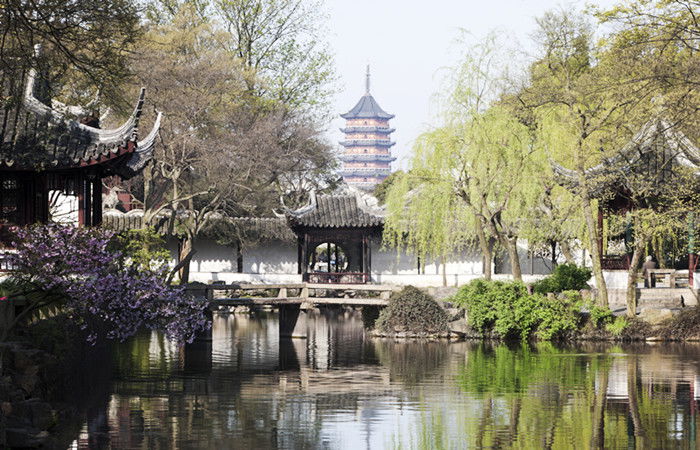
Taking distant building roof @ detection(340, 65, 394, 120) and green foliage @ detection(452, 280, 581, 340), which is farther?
distant building roof @ detection(340, 65, 394, 120)

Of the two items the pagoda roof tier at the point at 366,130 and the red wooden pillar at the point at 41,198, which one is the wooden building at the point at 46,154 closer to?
the red wooden pillar at the point at 41,198

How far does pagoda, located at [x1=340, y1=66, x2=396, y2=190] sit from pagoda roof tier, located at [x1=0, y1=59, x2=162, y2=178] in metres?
119

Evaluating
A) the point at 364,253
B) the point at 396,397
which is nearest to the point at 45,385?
the point at 396,397

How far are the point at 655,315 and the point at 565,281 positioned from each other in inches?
107

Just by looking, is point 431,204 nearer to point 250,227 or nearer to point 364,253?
point 364,253

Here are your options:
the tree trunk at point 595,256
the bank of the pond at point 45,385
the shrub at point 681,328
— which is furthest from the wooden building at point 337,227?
the bank of the pond at point 45,385

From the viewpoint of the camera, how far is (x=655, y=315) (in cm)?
2792

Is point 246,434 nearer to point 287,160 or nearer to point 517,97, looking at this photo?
point 517,97

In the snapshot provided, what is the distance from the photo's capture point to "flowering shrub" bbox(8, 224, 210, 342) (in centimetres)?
1606

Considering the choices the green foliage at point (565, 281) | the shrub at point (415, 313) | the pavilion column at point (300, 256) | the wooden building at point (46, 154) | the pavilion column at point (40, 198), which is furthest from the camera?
the pavilion column at point (300, 256)

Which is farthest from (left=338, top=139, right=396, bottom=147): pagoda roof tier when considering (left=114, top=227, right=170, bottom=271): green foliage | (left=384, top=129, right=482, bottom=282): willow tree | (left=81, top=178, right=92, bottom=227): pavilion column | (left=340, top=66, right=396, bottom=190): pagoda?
(left=81, top=178, right=92, bottom=227): pavilion column

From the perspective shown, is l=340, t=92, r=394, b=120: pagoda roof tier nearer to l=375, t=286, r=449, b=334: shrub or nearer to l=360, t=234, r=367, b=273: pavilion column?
l=360, t=234, r=367, b=273: pavilion column

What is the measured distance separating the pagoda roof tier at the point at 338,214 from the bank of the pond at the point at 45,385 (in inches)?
765

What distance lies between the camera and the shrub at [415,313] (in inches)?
1145
